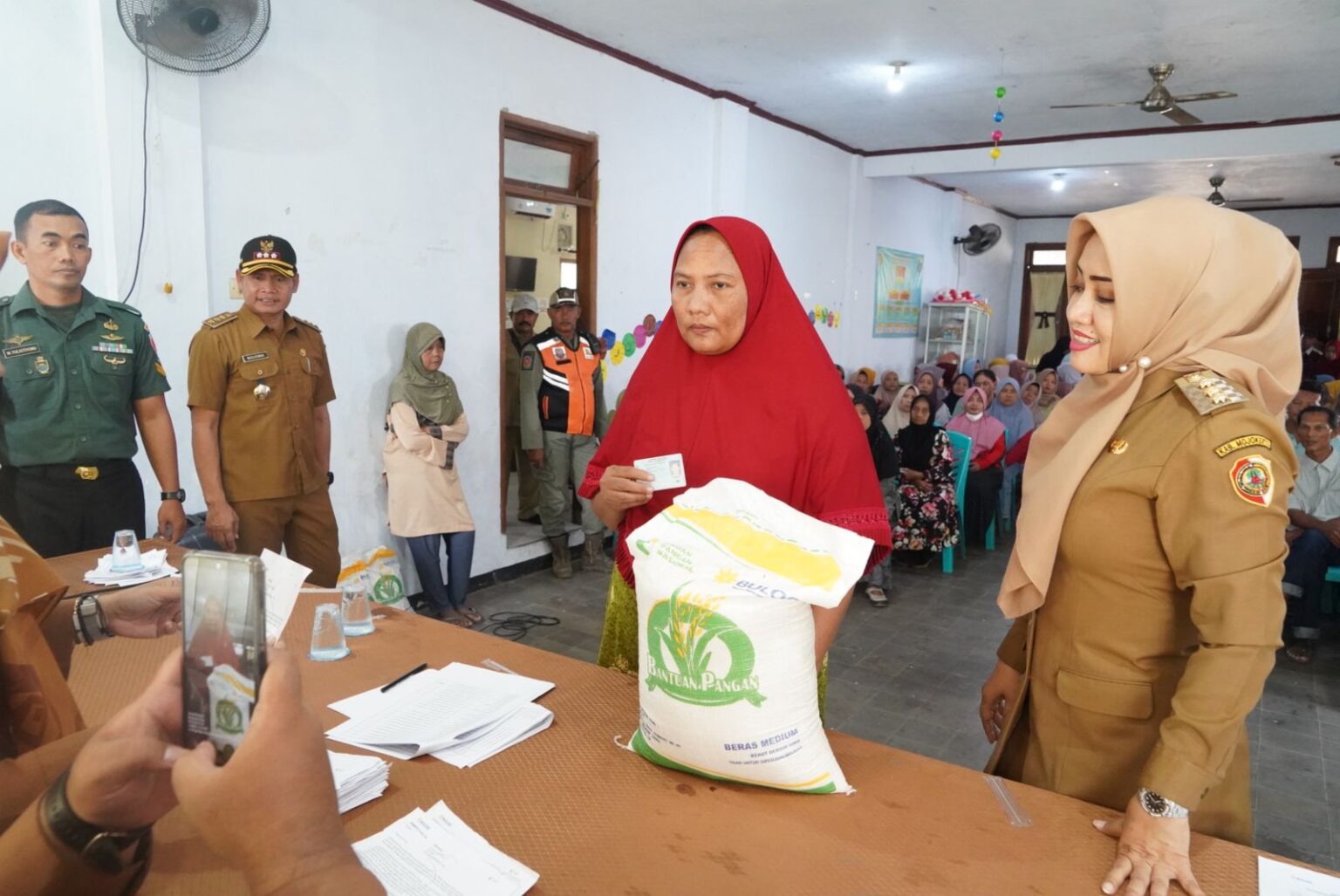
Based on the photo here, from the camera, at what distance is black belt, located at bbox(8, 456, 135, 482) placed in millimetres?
2463

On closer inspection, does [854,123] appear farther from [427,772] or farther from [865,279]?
[427,772]

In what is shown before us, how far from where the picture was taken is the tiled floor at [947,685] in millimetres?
2770

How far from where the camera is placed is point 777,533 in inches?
43.1

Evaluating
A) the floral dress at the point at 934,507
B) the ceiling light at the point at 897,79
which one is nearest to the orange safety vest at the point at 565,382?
the floral dress at the point at 934,507

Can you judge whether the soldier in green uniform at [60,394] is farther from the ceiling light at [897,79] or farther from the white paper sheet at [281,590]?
the ceiling light at [897,79]

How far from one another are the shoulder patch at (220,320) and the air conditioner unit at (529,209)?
10.4ft

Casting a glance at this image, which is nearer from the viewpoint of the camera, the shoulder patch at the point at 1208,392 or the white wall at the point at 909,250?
the shoulder patch at the point at 1208,392

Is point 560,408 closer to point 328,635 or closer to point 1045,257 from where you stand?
point 328,635

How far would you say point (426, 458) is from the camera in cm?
389

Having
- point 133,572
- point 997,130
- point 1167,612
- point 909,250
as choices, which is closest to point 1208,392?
point 1167,612

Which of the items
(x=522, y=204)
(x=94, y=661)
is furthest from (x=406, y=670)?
(x=522, y=204)

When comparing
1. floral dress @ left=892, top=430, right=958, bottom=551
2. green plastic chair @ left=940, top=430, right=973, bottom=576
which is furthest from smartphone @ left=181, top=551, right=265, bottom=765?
green plastic chair @ left=940, top=430, right=973, bottom=576

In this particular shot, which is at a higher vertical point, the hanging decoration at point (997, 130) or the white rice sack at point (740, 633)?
the hanging decoration at point (997, 130)

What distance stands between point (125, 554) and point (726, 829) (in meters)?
1.57
